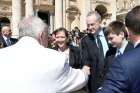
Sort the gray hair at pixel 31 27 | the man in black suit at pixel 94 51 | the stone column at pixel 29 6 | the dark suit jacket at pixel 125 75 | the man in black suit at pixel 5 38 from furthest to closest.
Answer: the stone column at pixel 29 6 → the man in black suit at pixel 5 38 → the man in black suit at pixel 94 51 → the gray hair at pixel 31 27 → the dark suit jacket at pixel 125 75

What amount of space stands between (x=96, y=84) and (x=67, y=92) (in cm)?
365

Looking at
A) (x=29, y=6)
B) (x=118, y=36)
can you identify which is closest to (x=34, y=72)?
(x=118, y=36)

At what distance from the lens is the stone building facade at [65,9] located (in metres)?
38.7

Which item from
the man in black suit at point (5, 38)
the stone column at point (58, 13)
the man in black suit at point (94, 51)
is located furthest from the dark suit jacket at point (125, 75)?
the stone column at point (58, 13)

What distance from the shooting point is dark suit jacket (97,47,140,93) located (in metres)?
3.26

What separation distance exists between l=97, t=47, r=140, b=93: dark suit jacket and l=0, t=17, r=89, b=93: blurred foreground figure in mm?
517

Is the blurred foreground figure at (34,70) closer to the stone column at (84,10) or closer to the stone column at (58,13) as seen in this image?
the stone column at (58,13)

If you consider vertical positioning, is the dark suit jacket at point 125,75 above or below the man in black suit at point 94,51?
above

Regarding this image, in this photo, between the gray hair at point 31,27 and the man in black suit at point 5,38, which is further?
the man in black suit at point 5,38

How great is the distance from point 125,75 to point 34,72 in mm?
808

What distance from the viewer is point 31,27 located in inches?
154

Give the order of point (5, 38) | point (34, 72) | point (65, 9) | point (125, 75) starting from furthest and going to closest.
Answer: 1. point (65, 9)
2. point (5, 38)
3. point (34, 72)
4. point (125, 75)

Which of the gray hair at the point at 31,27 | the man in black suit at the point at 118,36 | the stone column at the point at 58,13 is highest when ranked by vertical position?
the gray hair at the point at 31,27

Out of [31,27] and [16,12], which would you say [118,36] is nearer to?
[31,27]
